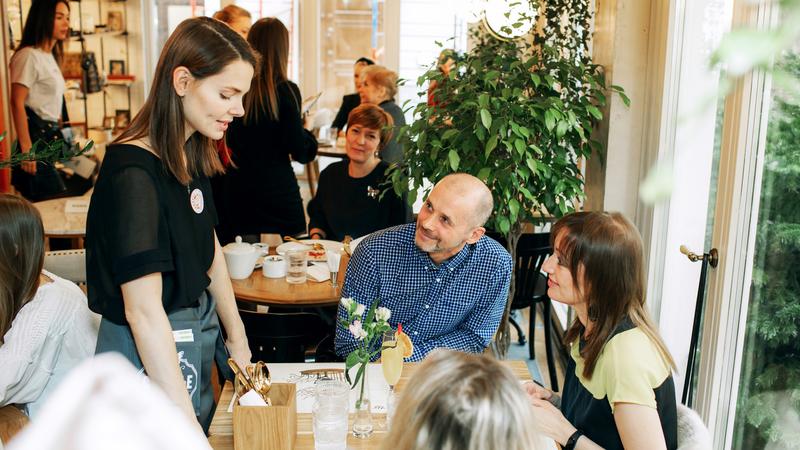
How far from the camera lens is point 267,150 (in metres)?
3.99

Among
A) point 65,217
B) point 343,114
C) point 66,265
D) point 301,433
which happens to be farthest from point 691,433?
point 343,114

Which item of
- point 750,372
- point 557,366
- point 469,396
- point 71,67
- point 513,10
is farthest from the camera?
point 71,67

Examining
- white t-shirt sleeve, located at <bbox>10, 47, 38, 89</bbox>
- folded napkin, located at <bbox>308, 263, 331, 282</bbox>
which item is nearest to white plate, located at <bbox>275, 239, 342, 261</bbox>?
folded napkin, located at <bbox>308, 263, 331, 282</bbox>

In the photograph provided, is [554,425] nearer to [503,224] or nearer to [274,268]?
[503,224]

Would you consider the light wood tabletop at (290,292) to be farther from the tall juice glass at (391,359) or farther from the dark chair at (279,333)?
the tall juice glass at (391,359)

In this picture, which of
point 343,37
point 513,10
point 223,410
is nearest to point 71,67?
point 343,37

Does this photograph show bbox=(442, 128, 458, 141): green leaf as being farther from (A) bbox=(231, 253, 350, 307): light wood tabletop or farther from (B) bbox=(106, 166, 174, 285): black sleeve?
(B) bbox=(106, 166, 174, 285): black sleeve

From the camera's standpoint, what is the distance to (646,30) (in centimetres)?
323

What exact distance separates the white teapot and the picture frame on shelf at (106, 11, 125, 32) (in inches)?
205

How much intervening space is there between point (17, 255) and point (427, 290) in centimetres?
120

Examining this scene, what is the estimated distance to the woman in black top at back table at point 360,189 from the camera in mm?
3975

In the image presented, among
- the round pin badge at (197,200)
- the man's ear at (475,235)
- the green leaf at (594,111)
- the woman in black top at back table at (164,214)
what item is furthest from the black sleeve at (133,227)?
the green leaf at (594,111)

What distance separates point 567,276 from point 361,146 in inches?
85.5

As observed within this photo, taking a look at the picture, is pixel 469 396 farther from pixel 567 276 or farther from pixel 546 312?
pixel 546 312
